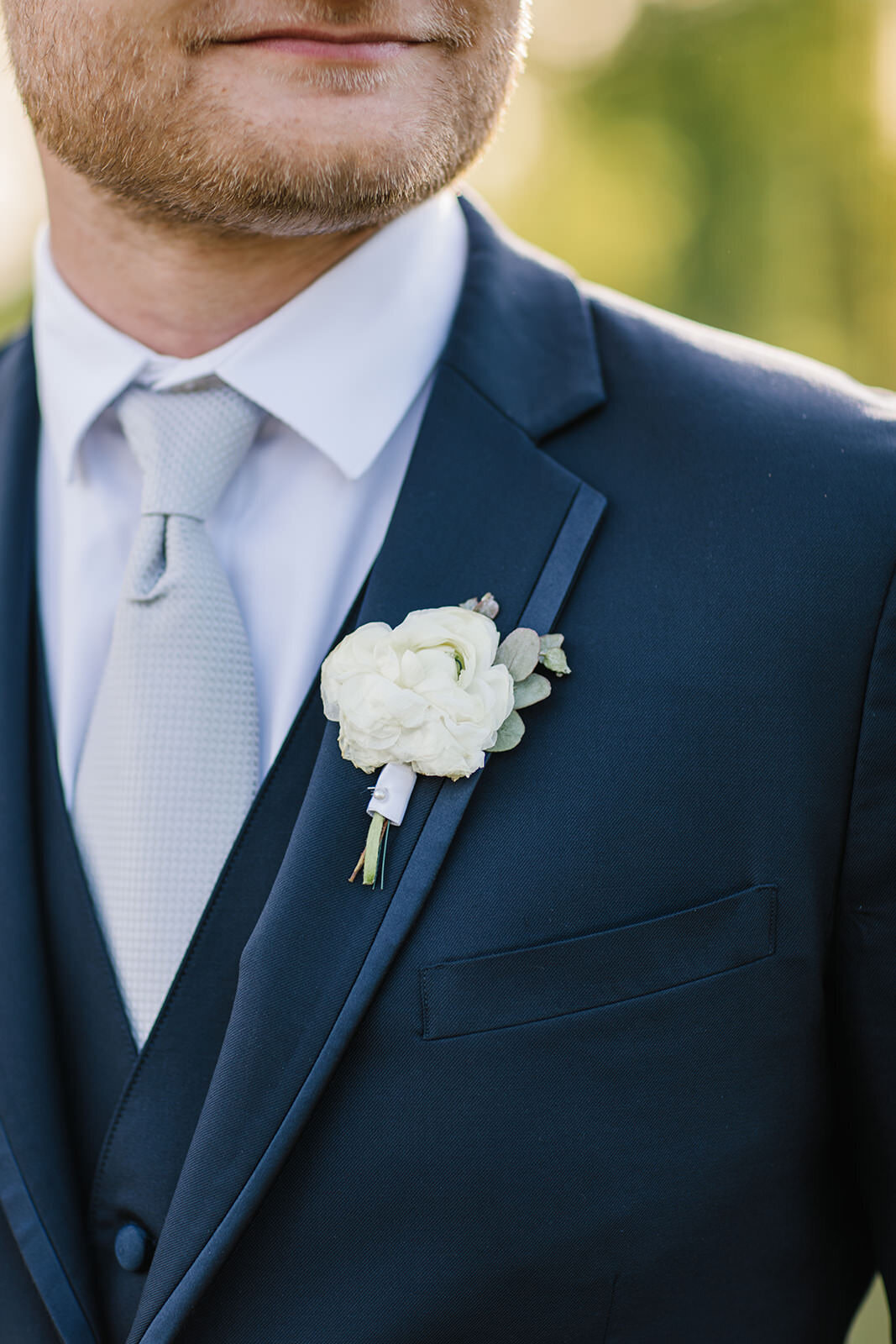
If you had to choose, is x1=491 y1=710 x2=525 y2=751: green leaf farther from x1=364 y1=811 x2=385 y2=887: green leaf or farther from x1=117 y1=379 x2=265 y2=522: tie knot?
x1=117 y1=379 x2=265 y2=522: tie knot

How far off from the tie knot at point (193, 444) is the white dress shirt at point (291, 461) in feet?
0.09

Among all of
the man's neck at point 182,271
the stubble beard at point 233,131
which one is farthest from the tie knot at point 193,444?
the stubble beard at point 233,131

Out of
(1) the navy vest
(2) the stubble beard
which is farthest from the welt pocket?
(2) the stubble beard

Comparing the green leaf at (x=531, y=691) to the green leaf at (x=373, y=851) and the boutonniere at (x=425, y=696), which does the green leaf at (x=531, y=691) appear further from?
the green leaf at (x=373, y=851)

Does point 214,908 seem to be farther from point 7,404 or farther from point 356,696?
point 7,404

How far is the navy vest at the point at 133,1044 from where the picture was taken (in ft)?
4.36

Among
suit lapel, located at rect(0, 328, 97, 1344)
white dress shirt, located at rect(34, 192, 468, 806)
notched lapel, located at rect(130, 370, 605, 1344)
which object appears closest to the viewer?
notched lapel, located at rect(130, 370, 605, 1344)

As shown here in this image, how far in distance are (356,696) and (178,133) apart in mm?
682

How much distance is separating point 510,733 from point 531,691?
5 cm

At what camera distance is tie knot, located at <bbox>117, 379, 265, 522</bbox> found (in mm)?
1523

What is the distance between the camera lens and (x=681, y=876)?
1295 millimetres

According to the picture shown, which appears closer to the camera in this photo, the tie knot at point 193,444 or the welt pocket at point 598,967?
the welt pocket at point 598,967

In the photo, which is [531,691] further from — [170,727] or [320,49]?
[320,49]

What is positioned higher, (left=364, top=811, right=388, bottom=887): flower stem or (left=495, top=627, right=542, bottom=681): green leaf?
(left=495, top=627, right=542, bottom=681): green leaf
